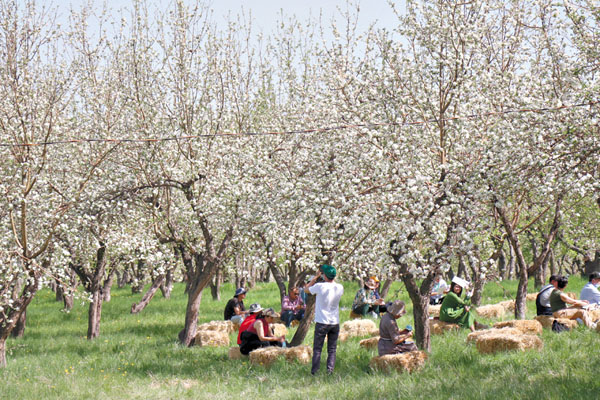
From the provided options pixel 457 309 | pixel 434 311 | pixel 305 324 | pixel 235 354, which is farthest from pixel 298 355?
pixel 434 311

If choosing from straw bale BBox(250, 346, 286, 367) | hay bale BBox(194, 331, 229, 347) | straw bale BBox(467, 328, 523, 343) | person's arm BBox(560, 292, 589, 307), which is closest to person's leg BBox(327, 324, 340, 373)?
straw bale BBox(250, 346, 286, 367)

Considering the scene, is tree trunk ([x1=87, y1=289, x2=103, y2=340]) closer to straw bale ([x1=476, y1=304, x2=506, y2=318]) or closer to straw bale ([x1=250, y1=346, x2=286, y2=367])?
straw bale ([x1=250, y1=346, x2=286, y2=367])

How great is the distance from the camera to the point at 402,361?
1032 cm

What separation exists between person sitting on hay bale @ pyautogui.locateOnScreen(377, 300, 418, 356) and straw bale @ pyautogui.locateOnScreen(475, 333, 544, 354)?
1294mm

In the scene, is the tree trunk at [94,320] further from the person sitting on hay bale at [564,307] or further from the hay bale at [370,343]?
the person sitting on hay bale at [564,307]

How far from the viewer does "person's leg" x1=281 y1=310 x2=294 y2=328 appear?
19.0 metres

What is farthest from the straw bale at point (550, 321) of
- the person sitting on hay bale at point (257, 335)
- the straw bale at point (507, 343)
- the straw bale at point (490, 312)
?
the person sitting on hay bale at point (257, 335)

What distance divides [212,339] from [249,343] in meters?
2.69

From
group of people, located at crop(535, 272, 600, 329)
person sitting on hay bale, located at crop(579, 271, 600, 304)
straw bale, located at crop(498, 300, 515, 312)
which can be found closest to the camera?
group of people, located at crop(535, 272, 600, 329)

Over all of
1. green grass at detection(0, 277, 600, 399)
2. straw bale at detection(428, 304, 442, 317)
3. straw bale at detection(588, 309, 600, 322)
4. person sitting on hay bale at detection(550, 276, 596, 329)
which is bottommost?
green grass at detection(0, 277, 600, 399)

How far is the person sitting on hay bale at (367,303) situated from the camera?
19.1 m

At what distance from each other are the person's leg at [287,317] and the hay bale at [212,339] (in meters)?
3.60

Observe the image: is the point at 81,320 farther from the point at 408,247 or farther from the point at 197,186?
the point at 408,247

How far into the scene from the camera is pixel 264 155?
1432cm
